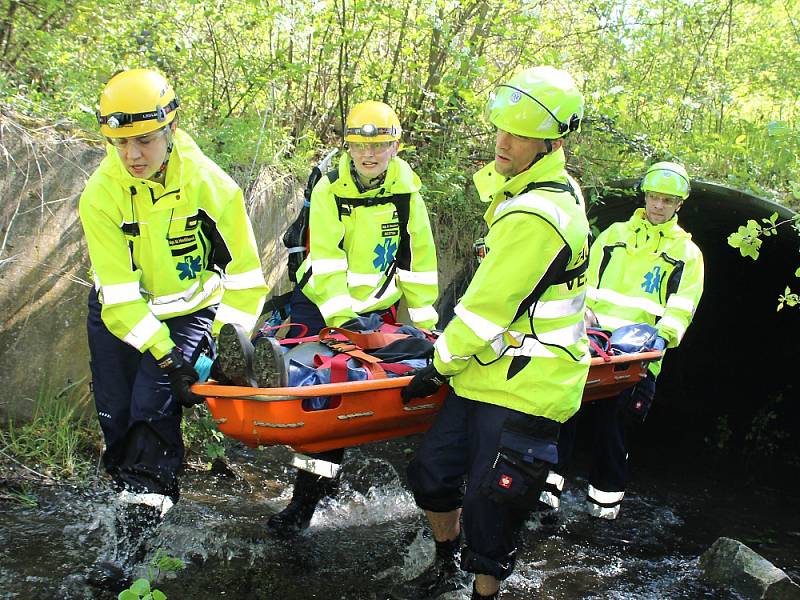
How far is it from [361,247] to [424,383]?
54.3 inches

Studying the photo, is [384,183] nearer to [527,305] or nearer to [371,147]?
[371,147]

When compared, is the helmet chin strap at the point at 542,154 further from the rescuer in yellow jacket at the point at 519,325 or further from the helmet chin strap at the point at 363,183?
the helmet chin strap at the point at 363,183

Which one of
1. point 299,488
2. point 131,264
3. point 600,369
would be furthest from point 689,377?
point 131,264

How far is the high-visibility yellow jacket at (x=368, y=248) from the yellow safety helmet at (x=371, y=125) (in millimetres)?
173

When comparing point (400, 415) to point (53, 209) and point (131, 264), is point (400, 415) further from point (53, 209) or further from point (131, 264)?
point (53, 209)

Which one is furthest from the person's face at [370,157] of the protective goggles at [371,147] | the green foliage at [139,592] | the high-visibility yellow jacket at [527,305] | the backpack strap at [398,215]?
the green foliage at [139,592]

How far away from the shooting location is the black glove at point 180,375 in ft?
10.6

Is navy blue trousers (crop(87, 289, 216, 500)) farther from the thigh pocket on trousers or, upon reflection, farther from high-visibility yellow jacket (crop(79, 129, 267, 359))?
the thigh pocket on trousers

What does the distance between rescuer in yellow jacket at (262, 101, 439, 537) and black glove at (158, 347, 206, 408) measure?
1.11 m

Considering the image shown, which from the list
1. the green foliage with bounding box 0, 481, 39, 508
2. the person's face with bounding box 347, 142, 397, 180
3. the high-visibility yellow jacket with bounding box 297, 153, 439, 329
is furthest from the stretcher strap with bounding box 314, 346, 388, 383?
the green foliage with bounding box 0, 481, 39, 508

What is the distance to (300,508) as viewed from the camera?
4.32 meters

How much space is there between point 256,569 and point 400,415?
3.81 ft

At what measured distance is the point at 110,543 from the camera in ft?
12.8

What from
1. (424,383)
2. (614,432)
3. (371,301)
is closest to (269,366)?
(424,383)
